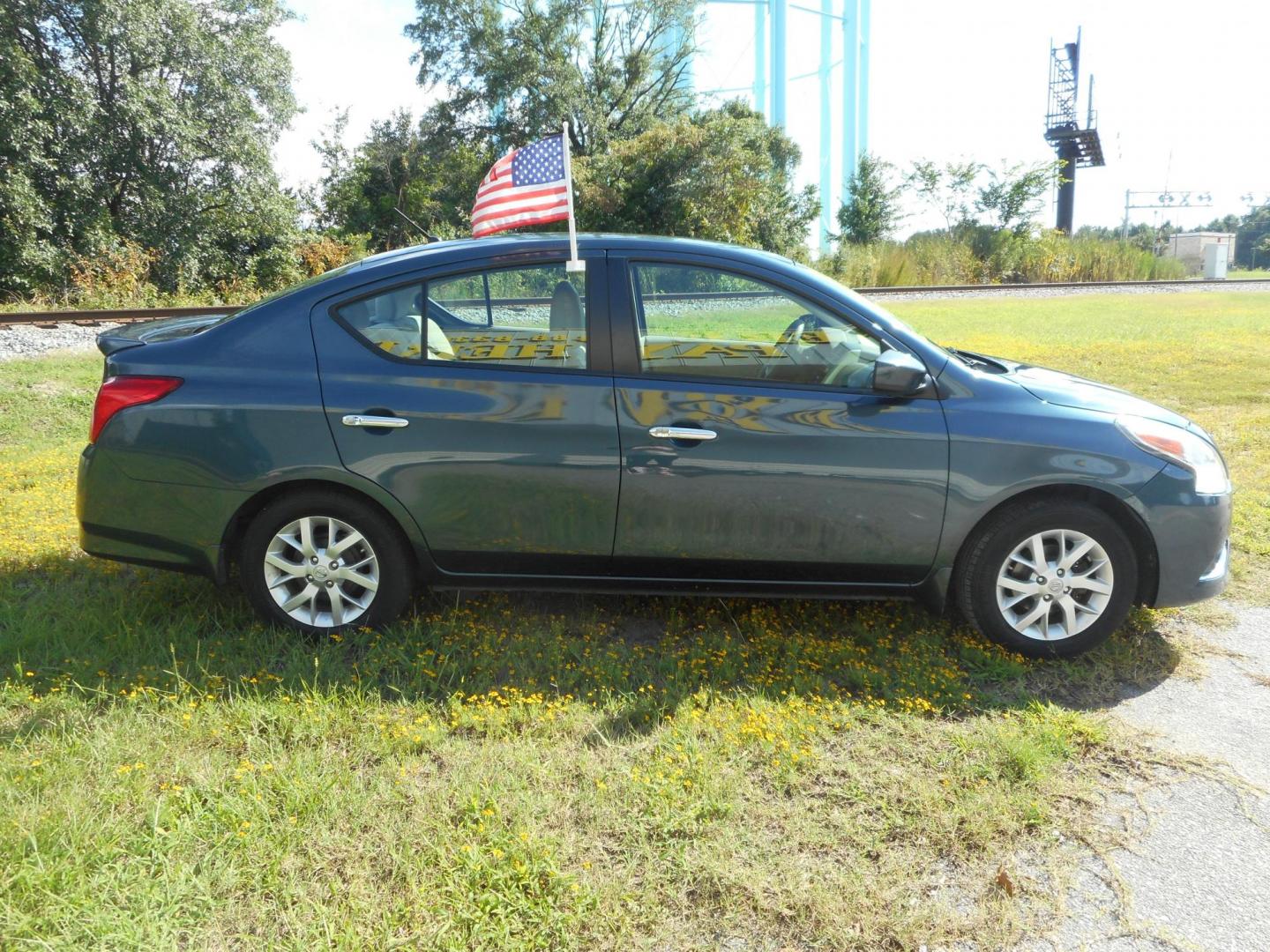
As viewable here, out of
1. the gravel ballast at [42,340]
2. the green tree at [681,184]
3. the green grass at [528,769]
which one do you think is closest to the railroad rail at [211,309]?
the gravel ballast at [42,340]

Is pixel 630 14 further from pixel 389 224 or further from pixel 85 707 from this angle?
pixel 85 707

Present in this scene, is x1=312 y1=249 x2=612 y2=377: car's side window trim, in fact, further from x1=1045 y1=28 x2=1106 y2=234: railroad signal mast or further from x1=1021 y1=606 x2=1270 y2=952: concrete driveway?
x1=1045 y1=28 x2=1106 y2=234: railroad signal mast

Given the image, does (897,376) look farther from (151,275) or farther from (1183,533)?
(151,275)

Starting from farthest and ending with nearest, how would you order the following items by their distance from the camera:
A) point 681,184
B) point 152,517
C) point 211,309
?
1. point 681,184
2. point 211,309
3. point 152,517

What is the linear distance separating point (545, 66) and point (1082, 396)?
35753mm

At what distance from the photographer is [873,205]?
38094 mm

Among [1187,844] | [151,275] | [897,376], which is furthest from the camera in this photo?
[151,275]

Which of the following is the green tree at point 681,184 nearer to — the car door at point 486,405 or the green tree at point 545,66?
the green tree at point 545,66

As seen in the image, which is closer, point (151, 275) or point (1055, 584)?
point (1055, 584)

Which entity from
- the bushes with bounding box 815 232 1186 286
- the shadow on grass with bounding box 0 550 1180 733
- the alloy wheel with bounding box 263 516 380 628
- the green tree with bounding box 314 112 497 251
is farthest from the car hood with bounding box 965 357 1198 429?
the green tree with bounding box 314 112 497 251

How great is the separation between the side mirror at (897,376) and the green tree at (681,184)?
84.4ft

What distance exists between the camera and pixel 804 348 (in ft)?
12.7

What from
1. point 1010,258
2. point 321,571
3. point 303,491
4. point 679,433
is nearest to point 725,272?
point 679,433

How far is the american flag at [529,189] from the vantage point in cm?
472
